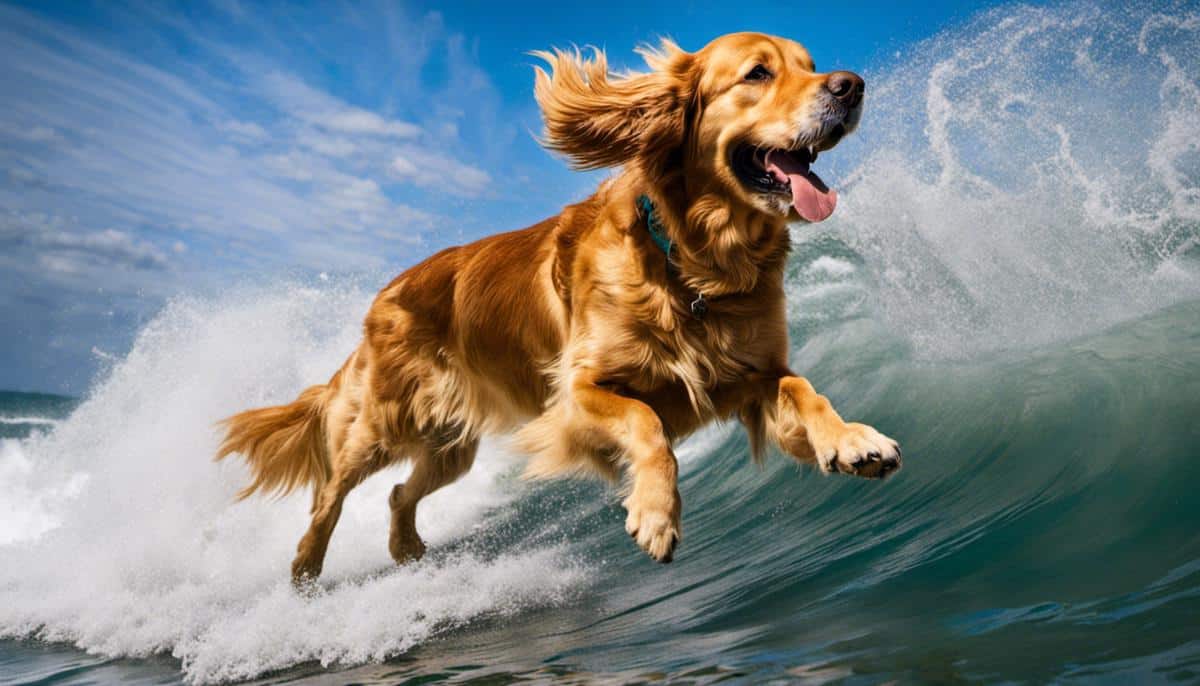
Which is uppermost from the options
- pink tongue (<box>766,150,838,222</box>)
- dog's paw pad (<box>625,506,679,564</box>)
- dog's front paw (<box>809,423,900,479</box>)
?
pink tongue (<box>766,150,838,222</box>)

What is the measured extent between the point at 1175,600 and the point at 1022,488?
1932 mm

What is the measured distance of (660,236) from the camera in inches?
148

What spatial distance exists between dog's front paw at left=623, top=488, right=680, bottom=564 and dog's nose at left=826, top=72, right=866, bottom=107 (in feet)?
4.79

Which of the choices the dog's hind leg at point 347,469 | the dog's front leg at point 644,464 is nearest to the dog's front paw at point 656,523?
the dog's front leg at point 644,464

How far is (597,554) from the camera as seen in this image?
5707 mm

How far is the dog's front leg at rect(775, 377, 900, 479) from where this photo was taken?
2.97 metres

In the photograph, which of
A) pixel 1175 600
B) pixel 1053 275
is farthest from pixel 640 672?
pixel 1053 275

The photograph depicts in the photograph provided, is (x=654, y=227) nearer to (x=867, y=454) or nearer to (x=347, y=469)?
(x=867, y=454)

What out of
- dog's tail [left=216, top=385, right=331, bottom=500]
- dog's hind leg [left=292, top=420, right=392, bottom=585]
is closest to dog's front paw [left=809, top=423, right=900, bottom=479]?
dog's hind leg [left=292, top=420, right=392, bottom=585]

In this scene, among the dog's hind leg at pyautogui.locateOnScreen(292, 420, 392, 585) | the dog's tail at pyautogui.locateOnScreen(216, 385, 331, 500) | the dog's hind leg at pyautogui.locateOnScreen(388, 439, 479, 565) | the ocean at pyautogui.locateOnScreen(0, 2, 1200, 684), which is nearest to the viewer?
the ocean at pyautogui.locateOnScreen(0, 2, 1200, 684)

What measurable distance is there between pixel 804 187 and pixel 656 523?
1.31 m

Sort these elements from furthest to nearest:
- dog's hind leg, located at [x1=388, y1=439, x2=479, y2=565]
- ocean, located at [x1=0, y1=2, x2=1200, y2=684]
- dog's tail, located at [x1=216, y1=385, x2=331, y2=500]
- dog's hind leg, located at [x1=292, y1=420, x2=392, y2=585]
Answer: dog's tail, located at [x1=216, y1=385, x2=331, y2=500] → dog's hind leg, located at [x1=388, y1=439, x2=479, y2=565] → dog's hind leg, located at [x1=292, y1=420, x2=392, y2=585] → ocean, located at [x1=0, y1=2, x2=1200, y2=684]

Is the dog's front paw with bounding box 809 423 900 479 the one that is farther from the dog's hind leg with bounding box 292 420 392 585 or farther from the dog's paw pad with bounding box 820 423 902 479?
the dog's hind leg with bounding box 292 420 392 585

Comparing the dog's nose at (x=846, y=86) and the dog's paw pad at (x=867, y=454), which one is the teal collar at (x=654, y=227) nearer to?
the dog's nose at (x=846, y=86)
